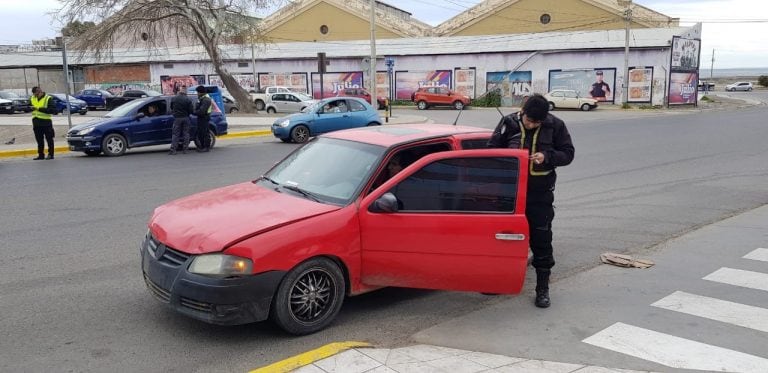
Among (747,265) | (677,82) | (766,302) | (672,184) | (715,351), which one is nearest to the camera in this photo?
(715,351)

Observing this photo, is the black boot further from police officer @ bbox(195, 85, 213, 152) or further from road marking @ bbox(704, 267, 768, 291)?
police officer @ bbox(195, 85, 213, 152)

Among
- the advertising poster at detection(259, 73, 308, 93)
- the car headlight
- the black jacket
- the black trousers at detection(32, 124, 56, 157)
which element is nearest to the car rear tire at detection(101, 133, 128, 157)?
the black trousers at detection(32, 124, 56, 157)

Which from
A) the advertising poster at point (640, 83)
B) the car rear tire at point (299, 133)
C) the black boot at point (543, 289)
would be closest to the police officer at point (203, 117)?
the car rear tire at point (299, 133)

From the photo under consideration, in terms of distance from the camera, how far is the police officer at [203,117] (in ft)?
50.0

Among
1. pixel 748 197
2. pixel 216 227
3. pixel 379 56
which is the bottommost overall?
pixel 748 197

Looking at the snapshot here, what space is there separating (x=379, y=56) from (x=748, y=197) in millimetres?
40111

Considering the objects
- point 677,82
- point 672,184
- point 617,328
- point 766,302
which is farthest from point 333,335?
point 677,82

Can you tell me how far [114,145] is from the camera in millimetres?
15125

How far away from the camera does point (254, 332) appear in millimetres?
4352

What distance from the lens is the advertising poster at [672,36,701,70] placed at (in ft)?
134

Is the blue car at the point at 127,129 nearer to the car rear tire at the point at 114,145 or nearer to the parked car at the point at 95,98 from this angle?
the car rear tire at the point at 114,145

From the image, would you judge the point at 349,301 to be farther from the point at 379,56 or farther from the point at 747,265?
the point at 379,56

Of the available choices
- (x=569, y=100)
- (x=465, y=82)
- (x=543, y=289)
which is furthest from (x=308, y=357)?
(x=465, y=82)

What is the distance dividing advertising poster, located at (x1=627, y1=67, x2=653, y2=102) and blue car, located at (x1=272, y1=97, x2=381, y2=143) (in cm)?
2867
